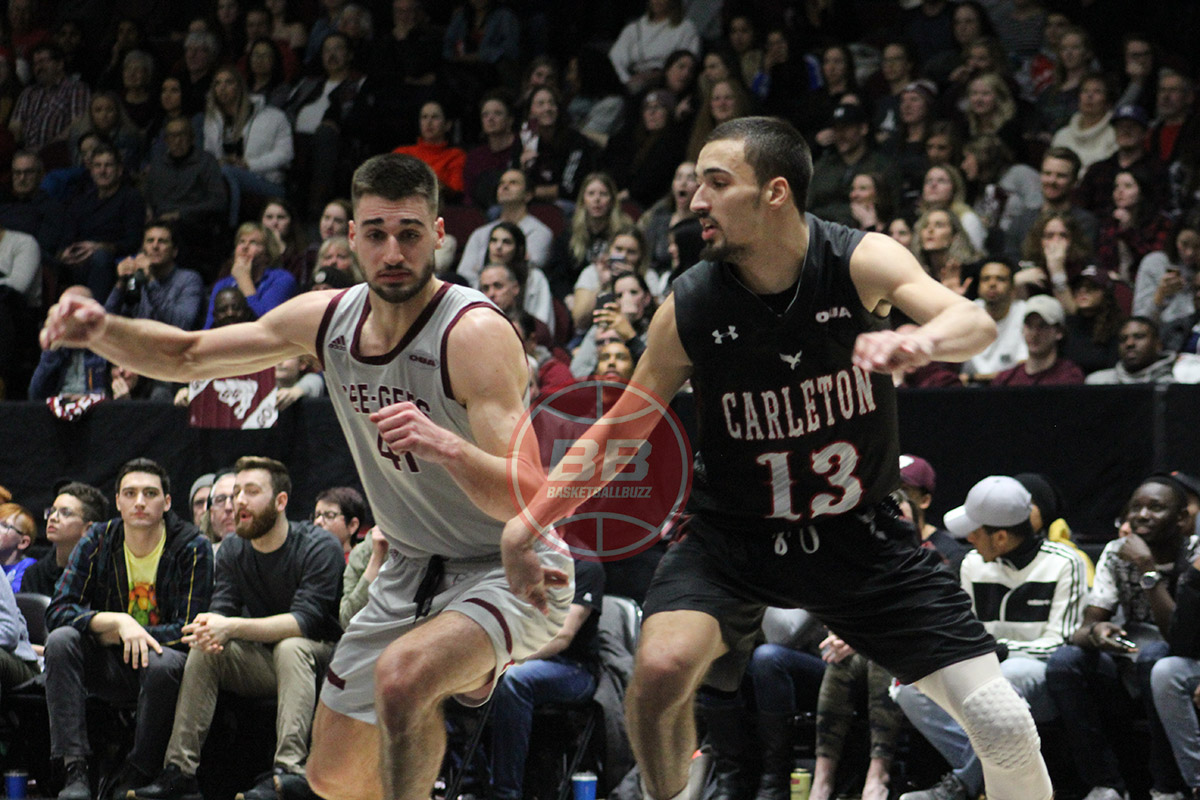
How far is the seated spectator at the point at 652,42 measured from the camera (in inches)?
451

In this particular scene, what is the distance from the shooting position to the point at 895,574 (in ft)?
13.4

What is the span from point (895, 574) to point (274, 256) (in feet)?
22.9

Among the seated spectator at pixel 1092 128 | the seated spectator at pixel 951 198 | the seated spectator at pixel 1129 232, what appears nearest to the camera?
the seated spectator at pixel 1129 232

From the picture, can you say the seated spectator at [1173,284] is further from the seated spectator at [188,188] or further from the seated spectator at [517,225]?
the seated spectator at [188,188]

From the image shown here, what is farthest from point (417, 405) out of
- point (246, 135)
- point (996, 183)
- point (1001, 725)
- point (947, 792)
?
point (246, 135)

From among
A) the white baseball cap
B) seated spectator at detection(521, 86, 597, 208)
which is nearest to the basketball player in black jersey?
the white baseball cap

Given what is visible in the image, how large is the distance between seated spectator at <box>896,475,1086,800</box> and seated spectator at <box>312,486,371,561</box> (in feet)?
9.94

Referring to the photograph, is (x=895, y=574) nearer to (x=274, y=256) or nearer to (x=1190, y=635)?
(x=1190, y=635)

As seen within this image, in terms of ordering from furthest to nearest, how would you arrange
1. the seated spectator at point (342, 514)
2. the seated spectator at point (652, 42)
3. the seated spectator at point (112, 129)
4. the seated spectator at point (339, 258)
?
the seated spectator at point (112, 129) < the seated spectator at point (652, 42) < the seated spectator at point (339, 258) < the seated spectator at point (342, 514)

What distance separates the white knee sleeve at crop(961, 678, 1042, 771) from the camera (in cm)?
400

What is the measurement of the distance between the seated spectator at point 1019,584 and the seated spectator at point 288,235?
17.8ft

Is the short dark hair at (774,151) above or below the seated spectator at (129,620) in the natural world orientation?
above

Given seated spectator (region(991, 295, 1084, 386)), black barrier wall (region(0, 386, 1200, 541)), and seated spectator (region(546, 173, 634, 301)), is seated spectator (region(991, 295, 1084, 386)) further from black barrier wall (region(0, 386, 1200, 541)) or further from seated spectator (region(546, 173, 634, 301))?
seated spectator (region(546, 173, 634, 301))

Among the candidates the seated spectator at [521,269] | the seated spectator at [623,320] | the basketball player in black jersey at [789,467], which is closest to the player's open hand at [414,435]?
the basketball player in black jersey at [789,467]
